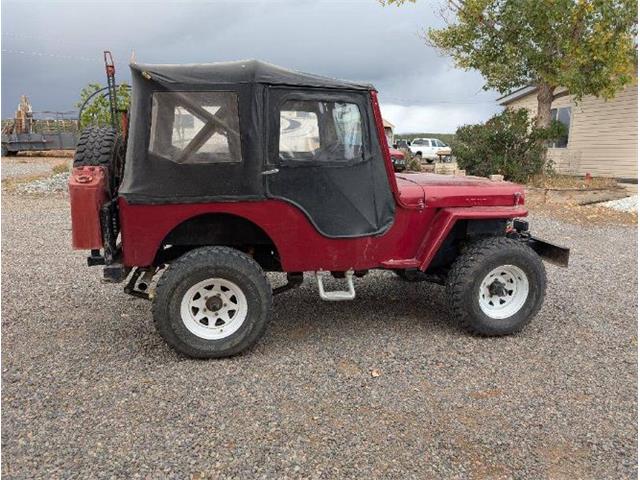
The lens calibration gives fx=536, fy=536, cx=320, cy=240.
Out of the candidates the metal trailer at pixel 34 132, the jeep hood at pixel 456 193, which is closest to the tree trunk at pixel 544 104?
the jeep hood at pixel 456 193

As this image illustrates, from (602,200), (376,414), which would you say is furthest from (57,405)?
(602,200)

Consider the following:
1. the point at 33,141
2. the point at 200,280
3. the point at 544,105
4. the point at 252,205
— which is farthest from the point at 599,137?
the point at 33,141

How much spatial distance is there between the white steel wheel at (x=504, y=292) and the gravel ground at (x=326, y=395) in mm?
282

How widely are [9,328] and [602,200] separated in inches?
529

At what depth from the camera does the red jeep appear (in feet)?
13.1

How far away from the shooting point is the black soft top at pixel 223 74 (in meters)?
3.93

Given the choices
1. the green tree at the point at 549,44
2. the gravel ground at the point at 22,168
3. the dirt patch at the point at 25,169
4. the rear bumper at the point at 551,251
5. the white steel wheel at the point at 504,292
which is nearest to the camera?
the white steel wheel at the point at 504,292

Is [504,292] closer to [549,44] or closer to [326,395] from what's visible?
[326,395]

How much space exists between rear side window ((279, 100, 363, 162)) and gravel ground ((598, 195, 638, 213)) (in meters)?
10.6

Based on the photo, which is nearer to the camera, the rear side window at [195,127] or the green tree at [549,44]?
the rear side window at [195,127]

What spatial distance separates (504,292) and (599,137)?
53.8 feet

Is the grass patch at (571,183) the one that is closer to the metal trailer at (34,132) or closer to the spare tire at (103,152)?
the spare tire at (103,152)

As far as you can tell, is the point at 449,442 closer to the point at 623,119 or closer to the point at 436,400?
the point at 436,400

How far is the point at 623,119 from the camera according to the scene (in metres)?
17.7
